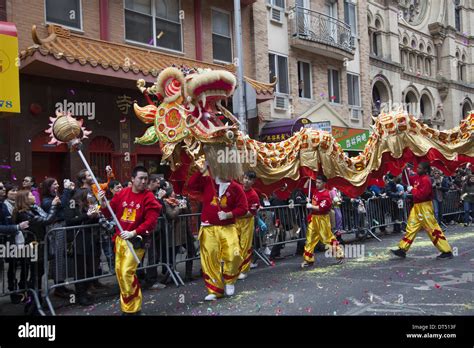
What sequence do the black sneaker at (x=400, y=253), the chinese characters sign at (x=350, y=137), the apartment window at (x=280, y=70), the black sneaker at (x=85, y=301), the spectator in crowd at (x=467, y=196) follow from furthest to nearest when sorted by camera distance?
the chinese characters sign at (x=350, y=137) → the apartment window at (x=280, y=70) → the spectator in crowd at (x=467, y=196) → the black sneaker at (x=400, y=253) → the black sneaker at (x=85, y=301)

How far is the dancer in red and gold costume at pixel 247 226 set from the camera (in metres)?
7.63

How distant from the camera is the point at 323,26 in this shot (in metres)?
18.3

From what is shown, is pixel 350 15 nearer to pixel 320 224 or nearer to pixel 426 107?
pixel 426 107

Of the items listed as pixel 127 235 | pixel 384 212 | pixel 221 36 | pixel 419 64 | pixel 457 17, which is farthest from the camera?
pixel 457 17

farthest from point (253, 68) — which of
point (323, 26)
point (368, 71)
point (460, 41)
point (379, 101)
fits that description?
point (460, 41)

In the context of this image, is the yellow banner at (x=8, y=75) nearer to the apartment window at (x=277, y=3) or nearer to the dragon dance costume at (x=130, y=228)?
the dragon dance costume at (x=130, y=228)

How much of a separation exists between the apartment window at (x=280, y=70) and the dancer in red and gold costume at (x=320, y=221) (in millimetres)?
8763

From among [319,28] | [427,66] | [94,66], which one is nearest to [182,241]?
[94,66]

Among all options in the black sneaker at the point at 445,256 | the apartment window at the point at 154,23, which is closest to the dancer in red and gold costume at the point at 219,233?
the black sneaker at the point at 445,256

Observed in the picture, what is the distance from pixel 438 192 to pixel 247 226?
7.63 m

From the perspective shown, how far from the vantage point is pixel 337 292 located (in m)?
6.67

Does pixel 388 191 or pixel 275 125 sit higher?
pixel 275 125
